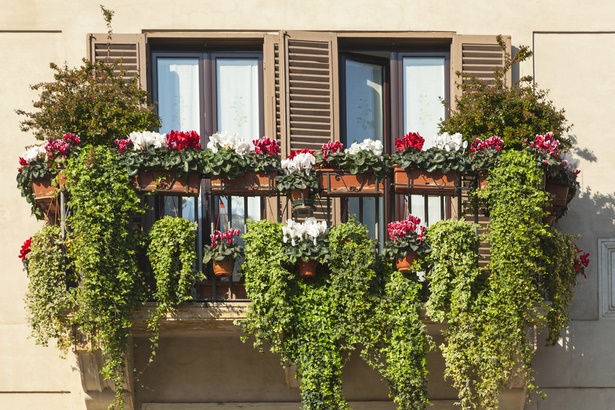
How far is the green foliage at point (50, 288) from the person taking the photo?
13.4 meters

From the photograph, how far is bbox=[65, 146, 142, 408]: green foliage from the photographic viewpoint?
523 inches

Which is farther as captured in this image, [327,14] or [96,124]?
[327,14]

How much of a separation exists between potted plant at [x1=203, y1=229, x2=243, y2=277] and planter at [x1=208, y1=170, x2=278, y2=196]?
331 mm

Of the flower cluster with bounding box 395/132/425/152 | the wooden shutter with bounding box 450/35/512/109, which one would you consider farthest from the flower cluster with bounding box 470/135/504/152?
the wooden shutter with bounding box 450/35/512/109

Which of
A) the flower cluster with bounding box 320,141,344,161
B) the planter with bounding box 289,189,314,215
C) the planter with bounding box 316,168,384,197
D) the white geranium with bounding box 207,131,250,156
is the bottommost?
the planter with bounding box 289,189,314,215

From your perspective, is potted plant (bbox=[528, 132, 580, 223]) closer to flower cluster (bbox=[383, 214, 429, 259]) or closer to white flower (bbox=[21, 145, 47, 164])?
flower cluster (bbox=[383, 214, 429, 259])

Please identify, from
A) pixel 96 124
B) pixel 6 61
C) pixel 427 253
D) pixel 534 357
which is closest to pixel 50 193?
pixel 96 124

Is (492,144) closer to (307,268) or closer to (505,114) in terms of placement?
(505,114)

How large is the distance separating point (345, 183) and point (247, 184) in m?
0.79

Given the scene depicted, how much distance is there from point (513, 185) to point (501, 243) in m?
0.48

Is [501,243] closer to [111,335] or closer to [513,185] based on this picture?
[513,185]

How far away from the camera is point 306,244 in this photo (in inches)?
529

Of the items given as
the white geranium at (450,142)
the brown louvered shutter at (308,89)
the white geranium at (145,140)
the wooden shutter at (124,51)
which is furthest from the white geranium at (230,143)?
the white geranium at (450,142)

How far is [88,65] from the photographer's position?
1426cm
